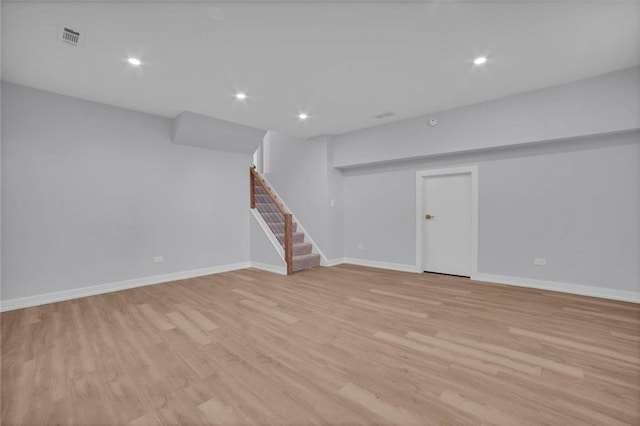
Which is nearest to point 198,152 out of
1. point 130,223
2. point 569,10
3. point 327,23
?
point 130,223

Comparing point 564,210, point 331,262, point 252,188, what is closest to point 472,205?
point 564,210

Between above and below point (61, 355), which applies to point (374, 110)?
above

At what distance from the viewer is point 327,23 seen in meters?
2.38

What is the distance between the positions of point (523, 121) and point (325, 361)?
13.9ft

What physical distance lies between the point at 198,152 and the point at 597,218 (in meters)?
6.44

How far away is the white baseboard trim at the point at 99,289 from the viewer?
3378mm

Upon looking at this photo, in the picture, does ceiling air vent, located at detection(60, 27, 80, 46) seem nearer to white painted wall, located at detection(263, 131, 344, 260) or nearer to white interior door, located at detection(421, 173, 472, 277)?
white painted wall, located at detection(263, 131, 344, 260)

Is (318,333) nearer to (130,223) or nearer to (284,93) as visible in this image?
(284,93)

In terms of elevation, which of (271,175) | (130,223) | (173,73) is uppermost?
(173,73)

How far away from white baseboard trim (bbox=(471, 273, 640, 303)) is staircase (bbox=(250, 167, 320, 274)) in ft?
10.3

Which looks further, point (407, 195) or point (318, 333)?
point (407, 195)

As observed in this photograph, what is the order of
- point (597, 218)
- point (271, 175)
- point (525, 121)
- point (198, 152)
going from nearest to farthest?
point (597, 218) < point (525, 121) < point (198, 152) < point (271, 175)

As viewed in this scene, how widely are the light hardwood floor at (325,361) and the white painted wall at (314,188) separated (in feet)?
8.27

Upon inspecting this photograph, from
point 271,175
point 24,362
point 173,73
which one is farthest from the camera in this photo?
point 271,175
